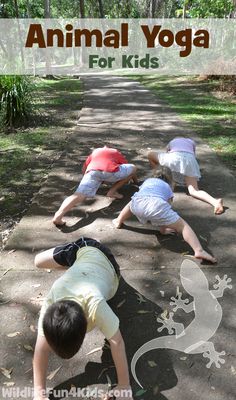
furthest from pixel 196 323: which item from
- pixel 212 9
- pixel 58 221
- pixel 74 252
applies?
pixel 212 9

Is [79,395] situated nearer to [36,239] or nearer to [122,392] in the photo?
[122,392]

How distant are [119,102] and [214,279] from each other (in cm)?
847

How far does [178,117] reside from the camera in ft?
28.1

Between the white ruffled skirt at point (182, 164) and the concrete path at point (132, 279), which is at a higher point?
the white ruffled skirt at point (182, 164)

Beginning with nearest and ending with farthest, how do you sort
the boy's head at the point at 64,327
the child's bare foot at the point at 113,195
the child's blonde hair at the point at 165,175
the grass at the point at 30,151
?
the boy's head at the point at 64,327 → the child's blonde hair at the point at 165,175 → the child's bare foot at the point at 113,195 → the grass at the point at 30,151

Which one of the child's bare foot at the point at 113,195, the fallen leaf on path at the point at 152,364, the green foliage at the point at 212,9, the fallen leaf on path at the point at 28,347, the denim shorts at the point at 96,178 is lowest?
the fallen leaf on path at the point at 28,347

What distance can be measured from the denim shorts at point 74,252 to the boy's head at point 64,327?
81 centimetres

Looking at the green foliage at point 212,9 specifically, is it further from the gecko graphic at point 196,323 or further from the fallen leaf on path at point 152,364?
the fallen leaf on path at point 152,364

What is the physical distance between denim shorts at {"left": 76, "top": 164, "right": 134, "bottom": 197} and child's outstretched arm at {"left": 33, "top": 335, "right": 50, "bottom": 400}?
2072mm

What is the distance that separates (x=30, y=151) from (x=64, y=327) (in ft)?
16.8

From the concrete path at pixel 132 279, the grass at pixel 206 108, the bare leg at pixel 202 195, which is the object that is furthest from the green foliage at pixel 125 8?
the concrete path at pixel 132 279

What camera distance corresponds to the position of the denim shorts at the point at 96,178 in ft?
13.5
